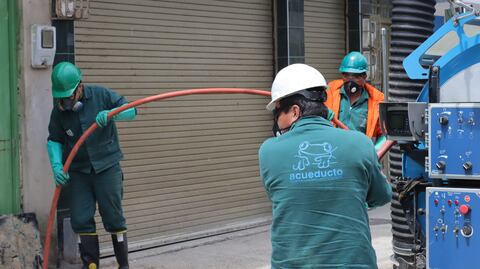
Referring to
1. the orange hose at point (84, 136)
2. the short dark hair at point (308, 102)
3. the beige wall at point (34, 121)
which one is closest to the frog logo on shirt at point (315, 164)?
the short dark hair at point (308, 102)

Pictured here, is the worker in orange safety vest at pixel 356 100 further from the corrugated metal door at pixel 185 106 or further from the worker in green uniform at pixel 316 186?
the worker in green uniform at pixel 316 186

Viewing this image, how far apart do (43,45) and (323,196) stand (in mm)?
4242


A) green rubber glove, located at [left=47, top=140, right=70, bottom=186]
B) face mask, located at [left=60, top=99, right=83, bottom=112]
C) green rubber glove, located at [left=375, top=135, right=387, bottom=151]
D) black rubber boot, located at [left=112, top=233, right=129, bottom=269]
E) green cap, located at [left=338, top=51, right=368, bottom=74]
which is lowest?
black rubber boot, located at [left=112, top=233, right=129, bottom=269]

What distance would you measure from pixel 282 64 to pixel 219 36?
108 centimetres

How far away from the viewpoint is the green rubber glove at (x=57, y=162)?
6.47m

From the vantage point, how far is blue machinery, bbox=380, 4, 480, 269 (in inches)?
187

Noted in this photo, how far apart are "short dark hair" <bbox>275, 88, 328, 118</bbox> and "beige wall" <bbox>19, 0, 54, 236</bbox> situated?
3960 mm

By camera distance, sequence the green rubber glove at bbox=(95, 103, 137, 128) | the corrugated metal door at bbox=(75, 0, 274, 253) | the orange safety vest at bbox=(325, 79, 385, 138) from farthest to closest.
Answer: the corrugated metal door at bbox=(75, 0, 274, 253) → the orange safety vest at bbox=(325, 79, 385, 138) → the green rubber glove at bbox=(95, 103, 137, 128)

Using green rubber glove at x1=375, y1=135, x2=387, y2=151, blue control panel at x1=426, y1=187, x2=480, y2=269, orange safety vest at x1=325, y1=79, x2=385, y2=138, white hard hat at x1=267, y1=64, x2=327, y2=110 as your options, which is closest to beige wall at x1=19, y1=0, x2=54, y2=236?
orange safety vest at x1=325, y1=79, x2=385, y2=138

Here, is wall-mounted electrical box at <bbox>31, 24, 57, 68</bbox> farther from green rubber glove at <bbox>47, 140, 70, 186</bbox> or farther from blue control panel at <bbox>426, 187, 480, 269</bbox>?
blue control panel at <bbox>426, 187, 480, 269</bbox>

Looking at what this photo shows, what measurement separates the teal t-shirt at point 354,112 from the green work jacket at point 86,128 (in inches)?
74.3

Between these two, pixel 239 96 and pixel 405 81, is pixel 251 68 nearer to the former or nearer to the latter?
pixel 239 96

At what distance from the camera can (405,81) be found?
5898 mm

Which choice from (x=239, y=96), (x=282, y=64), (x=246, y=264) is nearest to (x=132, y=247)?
(x=246, y=264)
